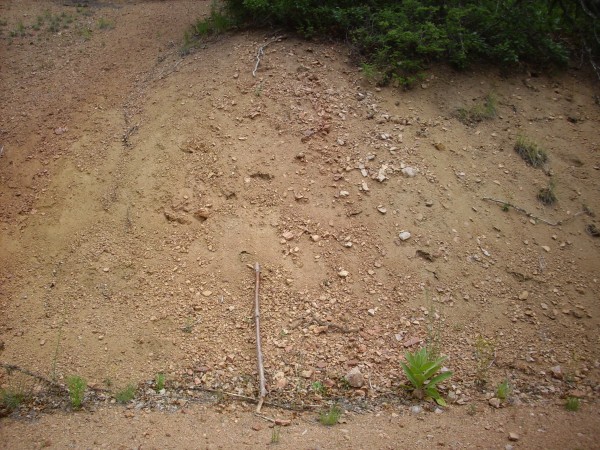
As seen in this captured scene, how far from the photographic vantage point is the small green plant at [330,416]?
3363 mm

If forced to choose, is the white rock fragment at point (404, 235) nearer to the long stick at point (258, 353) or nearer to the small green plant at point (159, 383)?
the long stick at point (258, 353)

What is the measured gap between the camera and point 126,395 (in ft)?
11.8

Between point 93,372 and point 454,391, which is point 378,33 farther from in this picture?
point 93,372

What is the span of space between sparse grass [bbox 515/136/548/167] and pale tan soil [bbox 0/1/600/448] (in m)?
0.08

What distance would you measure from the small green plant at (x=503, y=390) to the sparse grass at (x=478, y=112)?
2724mm

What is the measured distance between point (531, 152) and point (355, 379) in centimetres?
302

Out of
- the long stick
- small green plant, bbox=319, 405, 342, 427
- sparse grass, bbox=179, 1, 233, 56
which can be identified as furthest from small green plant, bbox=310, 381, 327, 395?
sparse grass, bbox=179, 1, 233, 56

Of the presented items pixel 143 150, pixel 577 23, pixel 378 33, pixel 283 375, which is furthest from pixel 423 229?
pixel 577 23

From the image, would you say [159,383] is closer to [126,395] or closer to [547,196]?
[126,395]

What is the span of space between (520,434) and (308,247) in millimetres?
2135

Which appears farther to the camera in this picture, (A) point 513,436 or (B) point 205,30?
(B) point 205,30

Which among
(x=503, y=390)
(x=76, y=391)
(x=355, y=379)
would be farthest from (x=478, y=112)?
(x=76, y=391)

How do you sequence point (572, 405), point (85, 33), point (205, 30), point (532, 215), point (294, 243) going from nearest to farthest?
1. point (572, 405)
2. point (294, 243)
3. point (532, 215)
4. point (205, 30)
5. point (85, 33)

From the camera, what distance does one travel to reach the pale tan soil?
12.1ft
